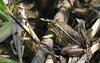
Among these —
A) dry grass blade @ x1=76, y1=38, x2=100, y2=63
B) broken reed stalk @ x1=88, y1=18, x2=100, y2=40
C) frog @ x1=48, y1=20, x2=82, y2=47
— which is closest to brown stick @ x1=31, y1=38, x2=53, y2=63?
frog @ x1=48, y1=20, x2=82, y2=47

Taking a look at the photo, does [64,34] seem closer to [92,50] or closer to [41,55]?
[92,50]

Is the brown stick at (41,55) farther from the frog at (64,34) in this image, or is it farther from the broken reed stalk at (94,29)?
the broken reed stalk at (94,29)

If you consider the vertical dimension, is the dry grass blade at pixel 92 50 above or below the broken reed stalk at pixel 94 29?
below

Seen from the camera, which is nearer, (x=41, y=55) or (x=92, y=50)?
(x=41, y=55)

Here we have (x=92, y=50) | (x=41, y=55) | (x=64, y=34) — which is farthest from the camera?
(x=64, y=34)

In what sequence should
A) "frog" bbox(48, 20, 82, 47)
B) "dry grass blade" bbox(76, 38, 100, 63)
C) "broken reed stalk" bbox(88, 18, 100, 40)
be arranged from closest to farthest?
1. "dry grass blade" bbox(76, 38, 100, 63)
2. "frog" bbox(48, 20, 82, 47)
3. "broken reed stalk" bbox(88, 18, 100, 40)

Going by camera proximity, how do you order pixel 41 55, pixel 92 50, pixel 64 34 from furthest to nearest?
pixel 64 34 → pixel 92 50 → pixel 41 55

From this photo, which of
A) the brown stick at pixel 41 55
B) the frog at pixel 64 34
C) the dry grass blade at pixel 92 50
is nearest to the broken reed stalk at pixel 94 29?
the dry grass blade at pixel 92 50

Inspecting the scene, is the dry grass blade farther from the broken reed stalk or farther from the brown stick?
the brown stick

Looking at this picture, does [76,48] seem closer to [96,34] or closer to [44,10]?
[96,34]

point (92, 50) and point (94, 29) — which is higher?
point (94, 29)

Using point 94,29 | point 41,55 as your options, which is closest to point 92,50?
point 94,29
